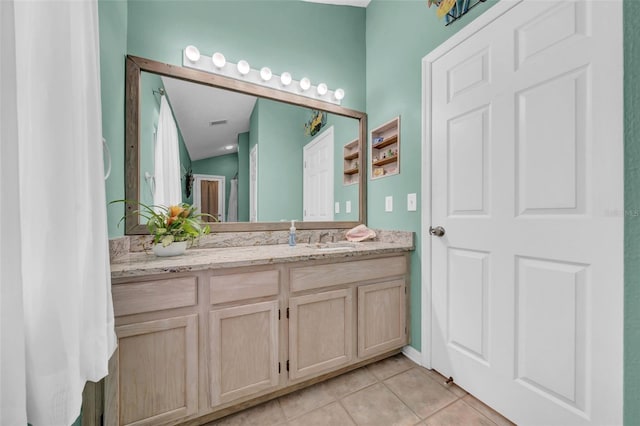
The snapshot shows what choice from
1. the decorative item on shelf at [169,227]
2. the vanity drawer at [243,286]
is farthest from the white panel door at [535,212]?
the decorative item on shelf at [169,227]

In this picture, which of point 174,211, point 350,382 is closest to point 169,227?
point 174,211

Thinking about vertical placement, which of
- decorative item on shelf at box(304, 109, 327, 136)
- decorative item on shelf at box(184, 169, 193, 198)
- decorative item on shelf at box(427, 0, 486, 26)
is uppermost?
decorative item on shelf at box(427, 0, 486, 26)

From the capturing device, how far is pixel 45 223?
0.61m

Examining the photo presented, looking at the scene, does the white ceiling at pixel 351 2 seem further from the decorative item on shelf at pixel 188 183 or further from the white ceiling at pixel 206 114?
the decorative item on shelf at pixel 188 183

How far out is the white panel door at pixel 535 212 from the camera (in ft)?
3.08

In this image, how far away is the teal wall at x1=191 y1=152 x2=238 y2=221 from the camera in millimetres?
1668

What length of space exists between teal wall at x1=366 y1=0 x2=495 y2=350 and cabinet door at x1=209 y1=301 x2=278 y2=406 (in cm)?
101

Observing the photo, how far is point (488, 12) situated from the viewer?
1.30m

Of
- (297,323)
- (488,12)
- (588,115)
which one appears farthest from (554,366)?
(488,12)

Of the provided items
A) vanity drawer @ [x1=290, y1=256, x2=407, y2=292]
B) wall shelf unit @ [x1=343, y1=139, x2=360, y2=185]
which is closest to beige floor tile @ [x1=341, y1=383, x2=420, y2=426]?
vanity drawer @ [x1=290, y1=256, x2=407, y2=292]

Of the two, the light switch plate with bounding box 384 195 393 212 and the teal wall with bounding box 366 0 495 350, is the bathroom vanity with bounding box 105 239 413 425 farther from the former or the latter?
the light switch plate with bounding box 384 195 393 212

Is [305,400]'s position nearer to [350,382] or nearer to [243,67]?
[350,382]

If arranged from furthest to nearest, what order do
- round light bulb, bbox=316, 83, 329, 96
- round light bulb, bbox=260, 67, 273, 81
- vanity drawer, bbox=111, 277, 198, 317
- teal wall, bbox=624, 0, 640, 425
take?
round light bulb, bbox=316, 83, 329, 96 < round light bulb, bbox=260, 67, 273, 81 < vanity drawer, bbox=111, 277, 198, 317 < teal wall, bbox=624, 0, 640, 425

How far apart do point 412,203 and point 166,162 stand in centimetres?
161
